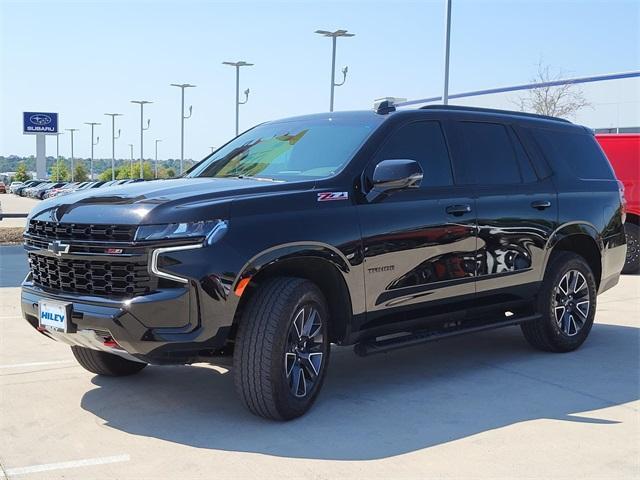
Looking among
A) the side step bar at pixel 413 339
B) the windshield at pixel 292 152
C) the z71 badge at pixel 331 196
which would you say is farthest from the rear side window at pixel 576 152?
the z71 badge at pixel 331 196

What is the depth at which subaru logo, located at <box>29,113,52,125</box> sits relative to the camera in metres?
71.4

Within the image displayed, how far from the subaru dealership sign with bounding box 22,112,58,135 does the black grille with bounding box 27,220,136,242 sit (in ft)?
222

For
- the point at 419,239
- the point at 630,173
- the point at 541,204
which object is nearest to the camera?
the point at 419,239

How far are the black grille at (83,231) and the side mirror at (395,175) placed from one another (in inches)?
62.9

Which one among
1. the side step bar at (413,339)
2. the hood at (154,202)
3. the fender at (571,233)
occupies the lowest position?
the side step bar at (413,339)

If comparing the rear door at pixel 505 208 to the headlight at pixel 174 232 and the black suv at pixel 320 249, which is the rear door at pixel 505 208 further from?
the headlight at pixel 174 232

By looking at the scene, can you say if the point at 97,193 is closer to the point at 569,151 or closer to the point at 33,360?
the point at 33,360

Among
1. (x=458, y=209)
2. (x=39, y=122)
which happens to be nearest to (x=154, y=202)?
(x=458, y=209)

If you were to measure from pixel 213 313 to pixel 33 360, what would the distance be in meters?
2.72

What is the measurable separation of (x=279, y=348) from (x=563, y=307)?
10.2 ft

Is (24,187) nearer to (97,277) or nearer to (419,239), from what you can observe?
(419,239)

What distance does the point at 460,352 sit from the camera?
22.4ft

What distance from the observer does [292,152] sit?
5.63m

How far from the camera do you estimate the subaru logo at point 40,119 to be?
7138 centimetres
